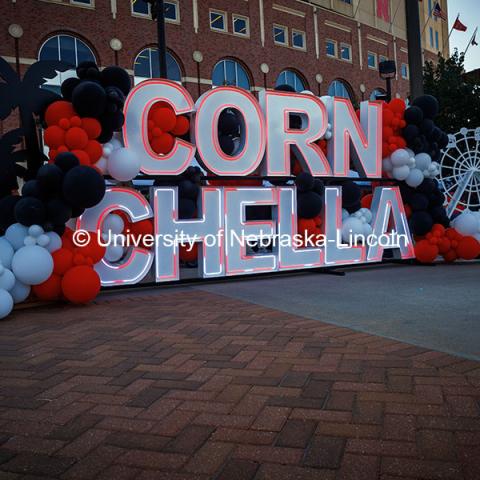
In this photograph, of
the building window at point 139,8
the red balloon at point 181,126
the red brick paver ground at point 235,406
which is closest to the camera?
the red brick paver ground at point 235,406

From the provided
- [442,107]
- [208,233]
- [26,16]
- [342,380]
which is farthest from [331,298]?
[26,16]

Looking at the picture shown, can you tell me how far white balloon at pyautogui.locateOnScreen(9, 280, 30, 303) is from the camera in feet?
17.8

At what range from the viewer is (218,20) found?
2541 cm

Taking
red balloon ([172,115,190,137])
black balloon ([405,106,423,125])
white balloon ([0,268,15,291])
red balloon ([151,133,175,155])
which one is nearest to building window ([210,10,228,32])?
black balloon ([405,106,423,125])

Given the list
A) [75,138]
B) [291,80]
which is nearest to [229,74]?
[291,80]

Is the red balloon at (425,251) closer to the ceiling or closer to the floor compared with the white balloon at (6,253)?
closer to the floor

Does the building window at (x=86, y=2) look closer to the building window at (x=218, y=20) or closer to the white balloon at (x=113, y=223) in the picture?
the building window at (x=218, y=20)

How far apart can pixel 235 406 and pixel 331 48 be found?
103 feet

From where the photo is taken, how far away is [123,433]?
2398 millimetres

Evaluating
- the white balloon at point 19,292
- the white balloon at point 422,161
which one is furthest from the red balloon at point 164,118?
the white balloon at point 422,161

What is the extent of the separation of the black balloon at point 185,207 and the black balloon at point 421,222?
4.50 metres

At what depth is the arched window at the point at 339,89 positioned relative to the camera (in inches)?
1210

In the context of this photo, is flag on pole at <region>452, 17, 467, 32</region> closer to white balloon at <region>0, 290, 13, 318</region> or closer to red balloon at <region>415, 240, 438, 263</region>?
red balloon at <region>415, 240, 438, 263</region>

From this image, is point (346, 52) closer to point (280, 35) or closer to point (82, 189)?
point (280, 35)
